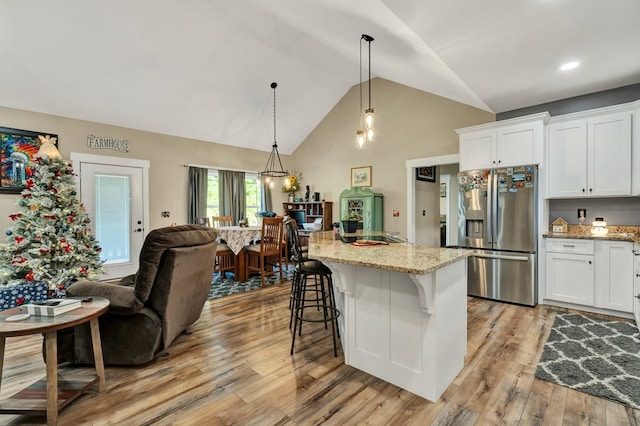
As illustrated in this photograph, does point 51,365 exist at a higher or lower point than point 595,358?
higher

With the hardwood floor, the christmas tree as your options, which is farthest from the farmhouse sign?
the hardwood floor

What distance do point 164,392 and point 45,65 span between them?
4.35m

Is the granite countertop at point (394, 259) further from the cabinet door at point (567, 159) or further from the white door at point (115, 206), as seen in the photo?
the white door at point (115, 206)

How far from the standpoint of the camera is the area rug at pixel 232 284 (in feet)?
14.2

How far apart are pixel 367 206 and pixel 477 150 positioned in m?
2.04

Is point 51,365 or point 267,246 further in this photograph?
point 267,246

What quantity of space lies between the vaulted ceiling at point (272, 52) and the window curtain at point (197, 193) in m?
0.72

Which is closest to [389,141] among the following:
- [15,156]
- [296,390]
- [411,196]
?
[411,196]

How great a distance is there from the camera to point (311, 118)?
21.8ft

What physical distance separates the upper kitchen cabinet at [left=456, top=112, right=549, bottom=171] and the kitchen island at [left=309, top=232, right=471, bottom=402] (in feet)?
7.70

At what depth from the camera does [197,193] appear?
5875 mm

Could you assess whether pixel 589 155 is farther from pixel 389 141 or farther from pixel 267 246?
pixel 267 246

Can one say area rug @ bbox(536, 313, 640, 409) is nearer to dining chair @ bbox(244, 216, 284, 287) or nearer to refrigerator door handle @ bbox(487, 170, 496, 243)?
refrigerator door handle @ bbox(487, 170, 496, 243)

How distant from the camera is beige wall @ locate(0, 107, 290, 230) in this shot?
4.19m
